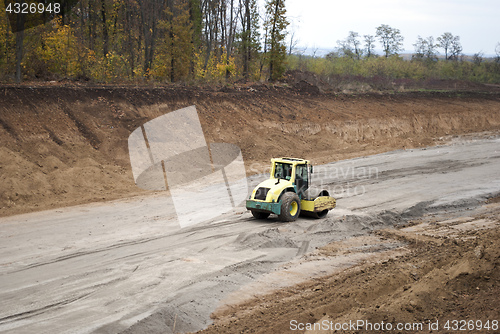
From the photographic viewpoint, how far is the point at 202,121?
93.0 feet

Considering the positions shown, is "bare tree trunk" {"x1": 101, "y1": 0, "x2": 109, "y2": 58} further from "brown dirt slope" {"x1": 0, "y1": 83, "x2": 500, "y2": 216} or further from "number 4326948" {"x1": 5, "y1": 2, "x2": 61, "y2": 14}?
"brown dirt slope" {"x1": 0, "y1": 83, "x2": 500, "y2": 216}

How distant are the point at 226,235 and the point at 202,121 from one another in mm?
15563

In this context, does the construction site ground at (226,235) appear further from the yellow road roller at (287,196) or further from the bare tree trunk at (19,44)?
the bare tree trunk at (19,44)

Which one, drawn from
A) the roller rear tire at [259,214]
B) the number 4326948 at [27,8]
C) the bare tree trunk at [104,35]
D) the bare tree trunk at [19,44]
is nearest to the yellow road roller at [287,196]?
the roller rear tire at [259,214]

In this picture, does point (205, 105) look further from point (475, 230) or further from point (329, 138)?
point (475, 230)

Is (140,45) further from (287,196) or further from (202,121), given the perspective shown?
(287,196)

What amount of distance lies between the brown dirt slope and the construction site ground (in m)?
0.09

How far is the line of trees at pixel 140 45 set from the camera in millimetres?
26312

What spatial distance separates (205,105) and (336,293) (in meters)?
21.7

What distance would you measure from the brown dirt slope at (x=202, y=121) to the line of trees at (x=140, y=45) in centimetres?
320

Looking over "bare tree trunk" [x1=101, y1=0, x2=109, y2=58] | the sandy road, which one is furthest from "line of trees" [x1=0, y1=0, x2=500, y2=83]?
the sandy road

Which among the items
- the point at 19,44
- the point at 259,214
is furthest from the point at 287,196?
the point at 19,44

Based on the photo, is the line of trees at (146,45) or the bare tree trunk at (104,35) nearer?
the line of trees at (146,45)

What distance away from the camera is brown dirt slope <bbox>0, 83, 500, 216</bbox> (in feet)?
62.1
